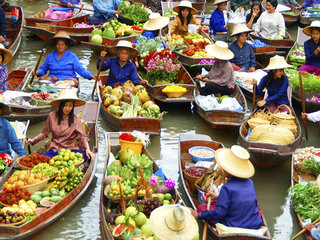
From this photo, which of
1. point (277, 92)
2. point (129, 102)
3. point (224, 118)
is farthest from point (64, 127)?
point (277, 92)

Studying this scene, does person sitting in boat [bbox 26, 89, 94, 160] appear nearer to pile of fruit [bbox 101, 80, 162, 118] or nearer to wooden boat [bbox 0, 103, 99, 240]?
wooden boat [bbox 0, 103, 99, 240]

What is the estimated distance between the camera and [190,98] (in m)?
9.24

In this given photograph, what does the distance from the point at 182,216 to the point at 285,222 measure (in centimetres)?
295

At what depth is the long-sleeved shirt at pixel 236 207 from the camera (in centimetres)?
520

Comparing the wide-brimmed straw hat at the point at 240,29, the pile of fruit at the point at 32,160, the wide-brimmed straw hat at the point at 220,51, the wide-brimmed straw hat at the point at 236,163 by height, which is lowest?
the pile of fruit at the point at 32,160

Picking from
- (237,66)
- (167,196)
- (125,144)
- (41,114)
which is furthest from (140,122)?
(237,66)

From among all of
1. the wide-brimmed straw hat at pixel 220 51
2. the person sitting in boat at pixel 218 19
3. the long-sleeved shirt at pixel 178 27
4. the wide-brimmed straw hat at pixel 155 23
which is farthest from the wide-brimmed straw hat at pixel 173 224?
the person sitting in boat at pixel 218 19

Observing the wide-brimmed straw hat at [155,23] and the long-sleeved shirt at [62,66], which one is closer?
the long-sleeved shirt at [62,66]

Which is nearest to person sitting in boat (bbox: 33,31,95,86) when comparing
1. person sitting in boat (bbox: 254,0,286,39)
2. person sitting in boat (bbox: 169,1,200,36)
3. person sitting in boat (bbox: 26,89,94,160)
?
person sitting in boat (bbox: 26,89,94,160)

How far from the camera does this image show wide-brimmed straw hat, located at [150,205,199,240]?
165 inches

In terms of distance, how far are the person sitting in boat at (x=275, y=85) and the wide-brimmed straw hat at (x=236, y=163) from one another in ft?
10.4

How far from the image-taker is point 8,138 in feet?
21.6

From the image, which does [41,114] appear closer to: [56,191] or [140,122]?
[140,122]

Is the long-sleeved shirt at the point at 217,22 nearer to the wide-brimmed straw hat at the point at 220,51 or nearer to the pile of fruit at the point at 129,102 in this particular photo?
the wide-brimmed straw hat at the point at 220,51
